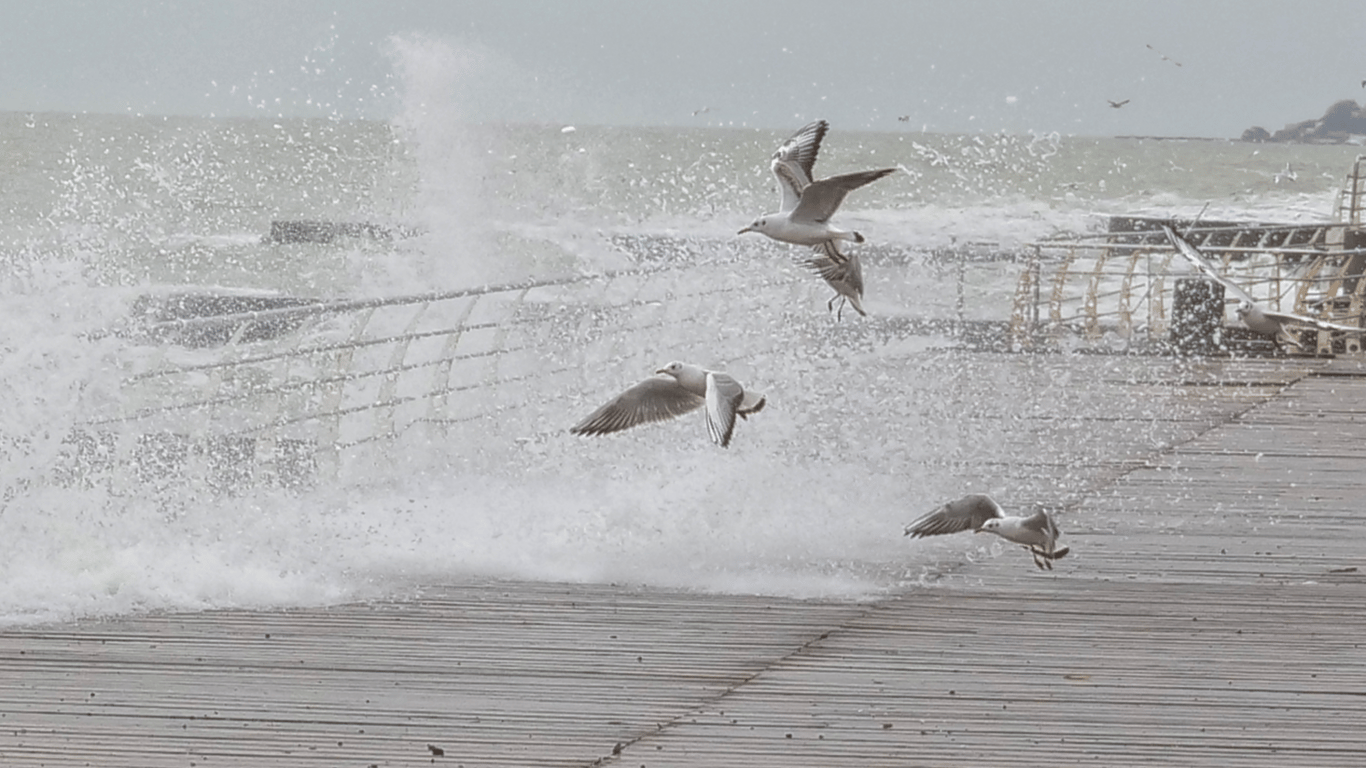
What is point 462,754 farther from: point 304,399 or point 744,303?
point 304,399

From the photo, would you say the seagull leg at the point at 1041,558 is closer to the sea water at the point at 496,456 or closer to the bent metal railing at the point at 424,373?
the sea water at the point at 496,456

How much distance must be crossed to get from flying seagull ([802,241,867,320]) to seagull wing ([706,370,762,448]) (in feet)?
0.99

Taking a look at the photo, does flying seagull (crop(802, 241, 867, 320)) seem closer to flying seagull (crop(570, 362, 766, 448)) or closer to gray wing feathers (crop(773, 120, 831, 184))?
gray wing feathers (crop(773, 120, 831, 184))

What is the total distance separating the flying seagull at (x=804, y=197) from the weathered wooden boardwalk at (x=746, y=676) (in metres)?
0.98

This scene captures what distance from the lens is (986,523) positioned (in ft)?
12.6

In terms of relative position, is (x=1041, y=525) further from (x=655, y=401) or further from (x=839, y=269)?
(x=655, y=401)

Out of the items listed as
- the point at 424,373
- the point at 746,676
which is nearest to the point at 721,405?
the point at 746,676

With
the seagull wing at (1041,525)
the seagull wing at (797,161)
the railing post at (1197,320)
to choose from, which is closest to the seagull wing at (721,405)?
the seagull wing at (797,161)

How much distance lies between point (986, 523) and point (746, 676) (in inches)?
25.5

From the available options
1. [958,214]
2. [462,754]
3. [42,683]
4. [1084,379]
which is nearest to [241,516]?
[42,683]

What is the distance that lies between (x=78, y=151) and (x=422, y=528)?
52454 mm

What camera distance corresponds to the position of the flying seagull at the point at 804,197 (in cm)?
351

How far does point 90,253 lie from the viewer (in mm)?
28734

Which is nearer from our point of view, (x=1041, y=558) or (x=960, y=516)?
(x=960, y=516)
